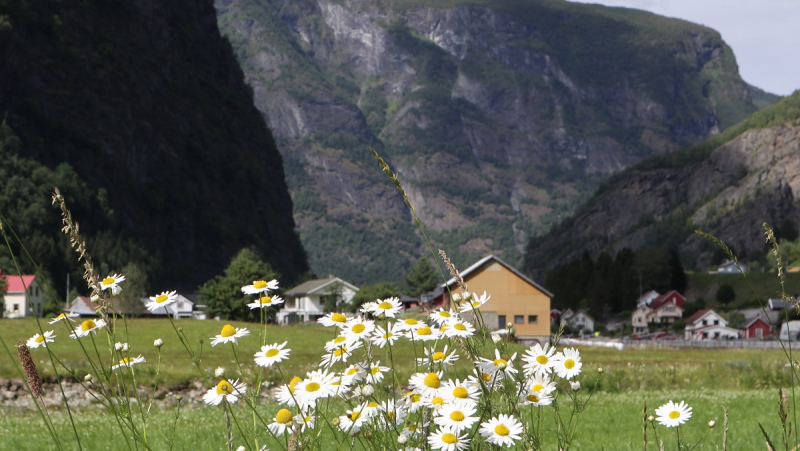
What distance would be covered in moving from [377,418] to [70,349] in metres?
32.7

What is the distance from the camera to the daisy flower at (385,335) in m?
3.94

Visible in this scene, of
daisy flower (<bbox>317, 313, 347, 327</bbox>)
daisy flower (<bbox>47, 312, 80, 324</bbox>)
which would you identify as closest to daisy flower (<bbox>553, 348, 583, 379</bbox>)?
daisy flower (<bbox>317, 313, 347, 327</bbox>)

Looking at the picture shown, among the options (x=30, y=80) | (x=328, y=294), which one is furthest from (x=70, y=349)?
(x=30, y=80)

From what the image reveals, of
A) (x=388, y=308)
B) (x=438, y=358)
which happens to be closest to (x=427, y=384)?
(x=438, y=358)

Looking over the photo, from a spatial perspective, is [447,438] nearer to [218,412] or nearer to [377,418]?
[377,418]

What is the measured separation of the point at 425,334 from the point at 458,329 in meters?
0.16

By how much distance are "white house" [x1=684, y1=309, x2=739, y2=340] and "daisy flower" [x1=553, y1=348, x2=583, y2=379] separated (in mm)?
107646

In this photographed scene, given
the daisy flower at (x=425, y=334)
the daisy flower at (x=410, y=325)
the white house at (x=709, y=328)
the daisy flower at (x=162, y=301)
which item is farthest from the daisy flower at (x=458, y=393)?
the white house at (x=709, y=328)

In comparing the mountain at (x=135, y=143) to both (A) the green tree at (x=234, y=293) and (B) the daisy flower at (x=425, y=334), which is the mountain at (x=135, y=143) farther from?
(B) the daisy flower at (x=425, y=334)

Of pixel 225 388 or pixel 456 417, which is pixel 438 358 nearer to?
pixel 456 417

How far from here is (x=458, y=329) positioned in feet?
12.6

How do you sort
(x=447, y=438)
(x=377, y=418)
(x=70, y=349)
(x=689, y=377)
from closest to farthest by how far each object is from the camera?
(x=447, y=438) → (x=377, y=418) → (x=689, y=377) → (x=70, y=349)

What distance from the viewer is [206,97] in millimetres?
164000

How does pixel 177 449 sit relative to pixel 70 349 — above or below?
above
